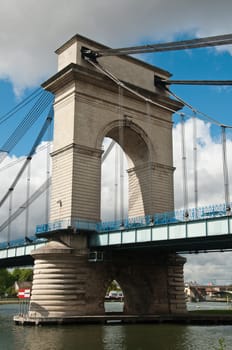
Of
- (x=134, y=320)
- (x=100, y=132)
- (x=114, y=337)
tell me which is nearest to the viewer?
(x=114, y=337)

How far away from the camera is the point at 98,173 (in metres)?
52.0

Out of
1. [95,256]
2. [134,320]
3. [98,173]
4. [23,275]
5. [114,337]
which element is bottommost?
[114,337]

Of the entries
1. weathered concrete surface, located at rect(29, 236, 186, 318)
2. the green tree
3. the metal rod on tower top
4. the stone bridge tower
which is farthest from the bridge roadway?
the green tree

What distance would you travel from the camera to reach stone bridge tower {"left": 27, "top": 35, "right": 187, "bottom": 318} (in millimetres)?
46000

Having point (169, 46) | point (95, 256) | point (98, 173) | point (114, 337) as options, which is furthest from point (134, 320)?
point (169, 46)

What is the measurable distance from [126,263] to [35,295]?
34.1 feet

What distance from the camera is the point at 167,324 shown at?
45.5 meters

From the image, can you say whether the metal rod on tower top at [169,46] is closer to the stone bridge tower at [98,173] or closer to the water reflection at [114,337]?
the stone bridge tower at [98,173]

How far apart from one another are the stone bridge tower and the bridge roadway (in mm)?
1184

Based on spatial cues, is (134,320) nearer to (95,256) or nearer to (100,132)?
(95,256)

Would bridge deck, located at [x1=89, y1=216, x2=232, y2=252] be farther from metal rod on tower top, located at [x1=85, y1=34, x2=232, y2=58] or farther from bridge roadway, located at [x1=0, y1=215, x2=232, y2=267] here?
metal rod on tower top, located at [x1=85, y1=34, x2=232, y2=58]

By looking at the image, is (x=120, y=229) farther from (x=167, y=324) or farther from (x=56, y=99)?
(x=56, y=99)

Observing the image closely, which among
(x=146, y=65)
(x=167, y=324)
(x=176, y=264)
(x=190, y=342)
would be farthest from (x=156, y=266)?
(x=146, y=65)

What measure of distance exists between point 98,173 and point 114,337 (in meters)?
20.9
